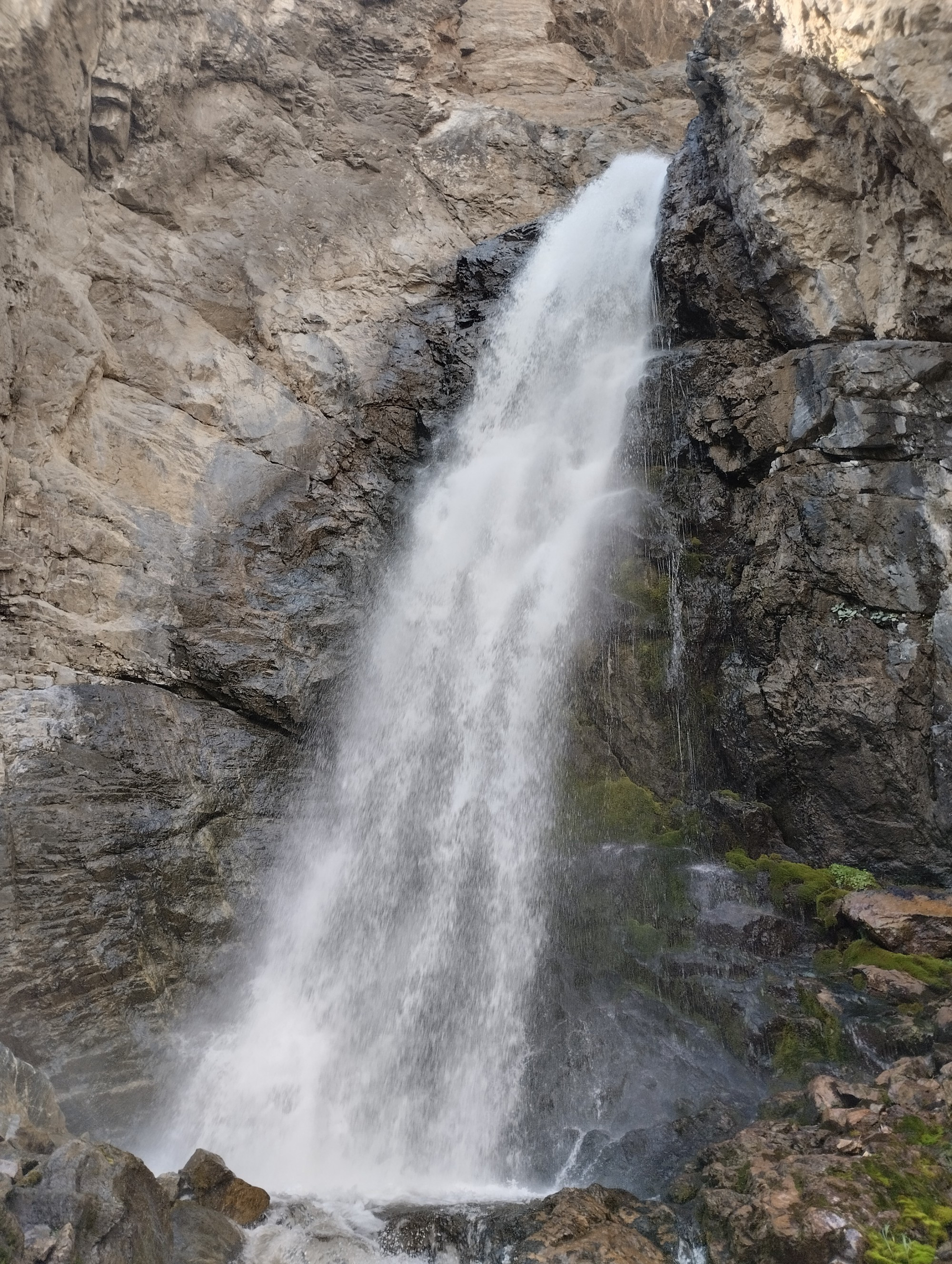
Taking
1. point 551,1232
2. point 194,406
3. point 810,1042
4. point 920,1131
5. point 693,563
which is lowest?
point 551,1232

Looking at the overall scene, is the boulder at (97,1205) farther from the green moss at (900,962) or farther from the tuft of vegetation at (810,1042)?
the green moss at (900,962)

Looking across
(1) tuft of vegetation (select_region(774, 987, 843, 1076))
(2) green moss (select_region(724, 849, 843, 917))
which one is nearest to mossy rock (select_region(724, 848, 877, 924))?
(2) green moss (select_region(724, 849, 843, 917))

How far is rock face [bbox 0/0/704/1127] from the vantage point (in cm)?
893

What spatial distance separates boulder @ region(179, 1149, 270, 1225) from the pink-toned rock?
228 inches

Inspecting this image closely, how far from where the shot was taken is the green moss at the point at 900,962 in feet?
24.7

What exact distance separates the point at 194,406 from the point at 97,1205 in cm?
1025

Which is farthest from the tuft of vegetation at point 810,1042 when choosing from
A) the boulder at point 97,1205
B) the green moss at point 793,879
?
the boulder at point 97,1205

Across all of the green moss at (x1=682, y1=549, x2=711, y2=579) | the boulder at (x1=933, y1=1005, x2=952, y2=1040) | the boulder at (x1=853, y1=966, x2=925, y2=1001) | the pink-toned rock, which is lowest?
the boulder at (x1=933, y1=1005, x2=952, y2=1040)

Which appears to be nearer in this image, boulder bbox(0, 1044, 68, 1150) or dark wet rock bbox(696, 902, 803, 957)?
boulder bbox(0, 1044, 68, 1150)

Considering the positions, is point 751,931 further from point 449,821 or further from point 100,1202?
point 100,1202

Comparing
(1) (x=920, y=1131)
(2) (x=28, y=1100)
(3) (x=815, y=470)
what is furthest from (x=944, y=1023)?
(2) (x=28, y=1100)

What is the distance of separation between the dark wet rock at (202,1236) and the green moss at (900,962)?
18.6 ft

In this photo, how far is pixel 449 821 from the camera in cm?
1026

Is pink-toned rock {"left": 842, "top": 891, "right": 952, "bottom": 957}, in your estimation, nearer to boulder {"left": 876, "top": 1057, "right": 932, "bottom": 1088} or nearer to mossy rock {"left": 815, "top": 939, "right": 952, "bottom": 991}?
mossy rock {"left": 815, "top": 939, "right": 952, "bottom": 991}
